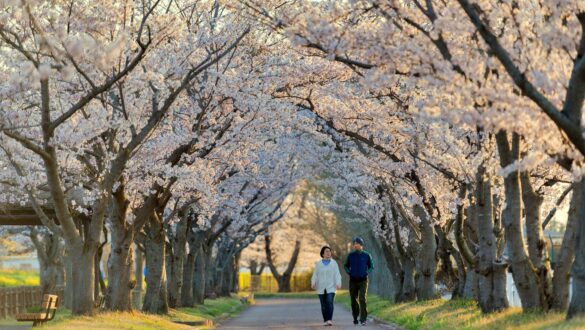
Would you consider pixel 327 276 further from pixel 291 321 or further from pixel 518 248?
pixel 291 321

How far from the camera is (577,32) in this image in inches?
559

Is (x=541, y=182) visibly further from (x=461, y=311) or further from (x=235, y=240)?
(x=235, y=240)

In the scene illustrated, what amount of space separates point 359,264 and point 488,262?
3371 mm

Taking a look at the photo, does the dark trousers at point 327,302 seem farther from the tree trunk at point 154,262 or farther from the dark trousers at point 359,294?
the tree trunk at point 154,262

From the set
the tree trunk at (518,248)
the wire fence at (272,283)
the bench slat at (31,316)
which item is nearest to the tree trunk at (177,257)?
the bench slat at (31,316)

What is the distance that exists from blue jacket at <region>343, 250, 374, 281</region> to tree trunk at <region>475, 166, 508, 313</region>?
115 inches

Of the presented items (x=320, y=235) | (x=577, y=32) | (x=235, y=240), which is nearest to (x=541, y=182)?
(x=577, y=32)

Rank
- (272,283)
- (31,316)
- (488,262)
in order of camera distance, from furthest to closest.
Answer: (272,283) < (488,262) < (31,316)

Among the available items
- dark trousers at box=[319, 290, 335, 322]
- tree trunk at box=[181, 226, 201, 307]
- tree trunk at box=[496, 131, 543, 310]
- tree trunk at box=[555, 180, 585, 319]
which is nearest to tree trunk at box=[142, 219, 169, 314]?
dark trousers at box=[319, 290, 335, 322]

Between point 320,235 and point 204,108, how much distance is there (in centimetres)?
6199

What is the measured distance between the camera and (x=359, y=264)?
77.7 ft

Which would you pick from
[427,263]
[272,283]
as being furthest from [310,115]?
[272,283]

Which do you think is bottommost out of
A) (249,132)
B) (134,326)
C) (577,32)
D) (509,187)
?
(134,326)

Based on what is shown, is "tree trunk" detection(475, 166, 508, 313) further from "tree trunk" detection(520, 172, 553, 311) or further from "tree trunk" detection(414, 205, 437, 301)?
"tree trunk" detection(414, 205, 437, 301)
